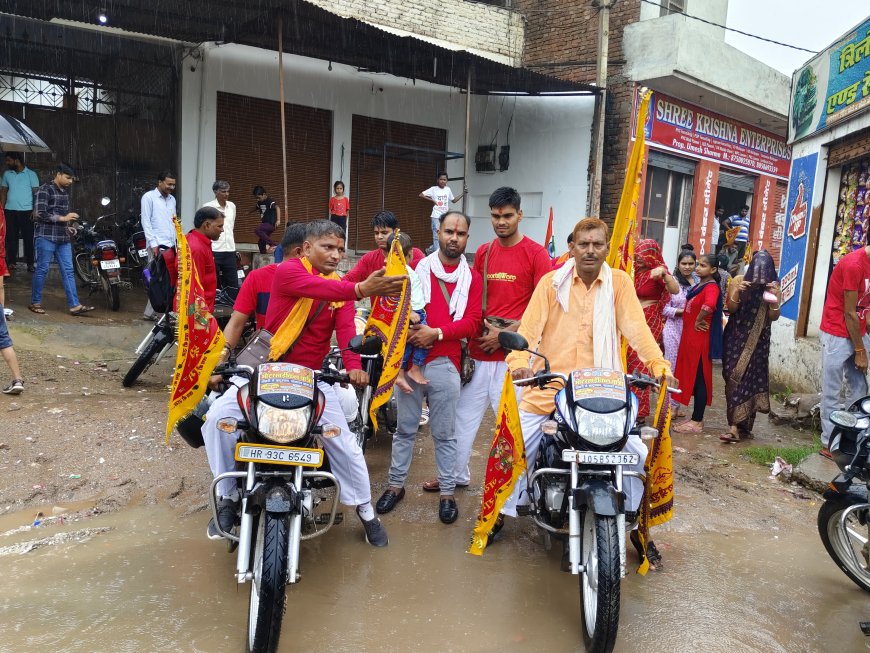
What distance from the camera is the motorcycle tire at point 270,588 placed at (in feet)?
8.68

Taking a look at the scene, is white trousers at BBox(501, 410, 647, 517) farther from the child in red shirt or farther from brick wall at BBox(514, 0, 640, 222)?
brick wall at BBox(514, 0, 640, 222)

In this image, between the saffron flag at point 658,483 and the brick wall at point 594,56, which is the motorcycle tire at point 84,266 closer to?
the saffron flag at point 658,483

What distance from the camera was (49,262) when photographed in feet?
27.8

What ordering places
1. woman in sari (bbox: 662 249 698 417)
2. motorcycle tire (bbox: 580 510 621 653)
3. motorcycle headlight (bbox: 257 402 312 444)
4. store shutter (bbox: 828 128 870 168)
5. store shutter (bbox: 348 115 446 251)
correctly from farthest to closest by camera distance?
1. store shutter (bbox: 348 115 446 251)
2. store shutter (bbox: 828 128 870 168)
3. woman in sari (bbox: 662 249 698 417)
4. motorcycle headlight (bbox: 257 402 312 444)
5. motorcycle tire (bbox: 580 510 621 653)

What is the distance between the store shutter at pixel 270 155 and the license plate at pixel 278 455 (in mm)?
9577

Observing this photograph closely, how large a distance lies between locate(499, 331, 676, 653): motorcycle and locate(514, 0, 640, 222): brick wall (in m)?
11.7

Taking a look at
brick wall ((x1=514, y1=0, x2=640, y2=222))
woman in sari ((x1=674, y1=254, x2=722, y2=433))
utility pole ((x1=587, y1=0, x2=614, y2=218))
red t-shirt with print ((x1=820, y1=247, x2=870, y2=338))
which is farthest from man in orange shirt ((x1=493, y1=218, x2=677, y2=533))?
brick wall ((x1=514, y1=0, x2=640, y2=222))

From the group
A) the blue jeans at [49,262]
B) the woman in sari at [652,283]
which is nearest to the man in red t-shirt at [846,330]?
the woman in sari at [652,283]

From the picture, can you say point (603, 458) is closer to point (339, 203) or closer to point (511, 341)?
point (511, 341)

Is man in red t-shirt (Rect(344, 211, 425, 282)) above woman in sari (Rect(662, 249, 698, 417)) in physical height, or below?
above

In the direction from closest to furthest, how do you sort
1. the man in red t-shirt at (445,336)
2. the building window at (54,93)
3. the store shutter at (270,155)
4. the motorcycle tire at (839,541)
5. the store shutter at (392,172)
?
the motorcycle tire at (839,541) → the man in red t-shirt at (445,336) → the building window at (54,93) → the store shutter at (270,155) → the store shutter at (392,172)

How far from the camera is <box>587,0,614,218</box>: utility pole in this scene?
1350cm

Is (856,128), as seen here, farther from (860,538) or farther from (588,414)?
(588,414)

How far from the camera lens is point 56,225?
27.5 ft
